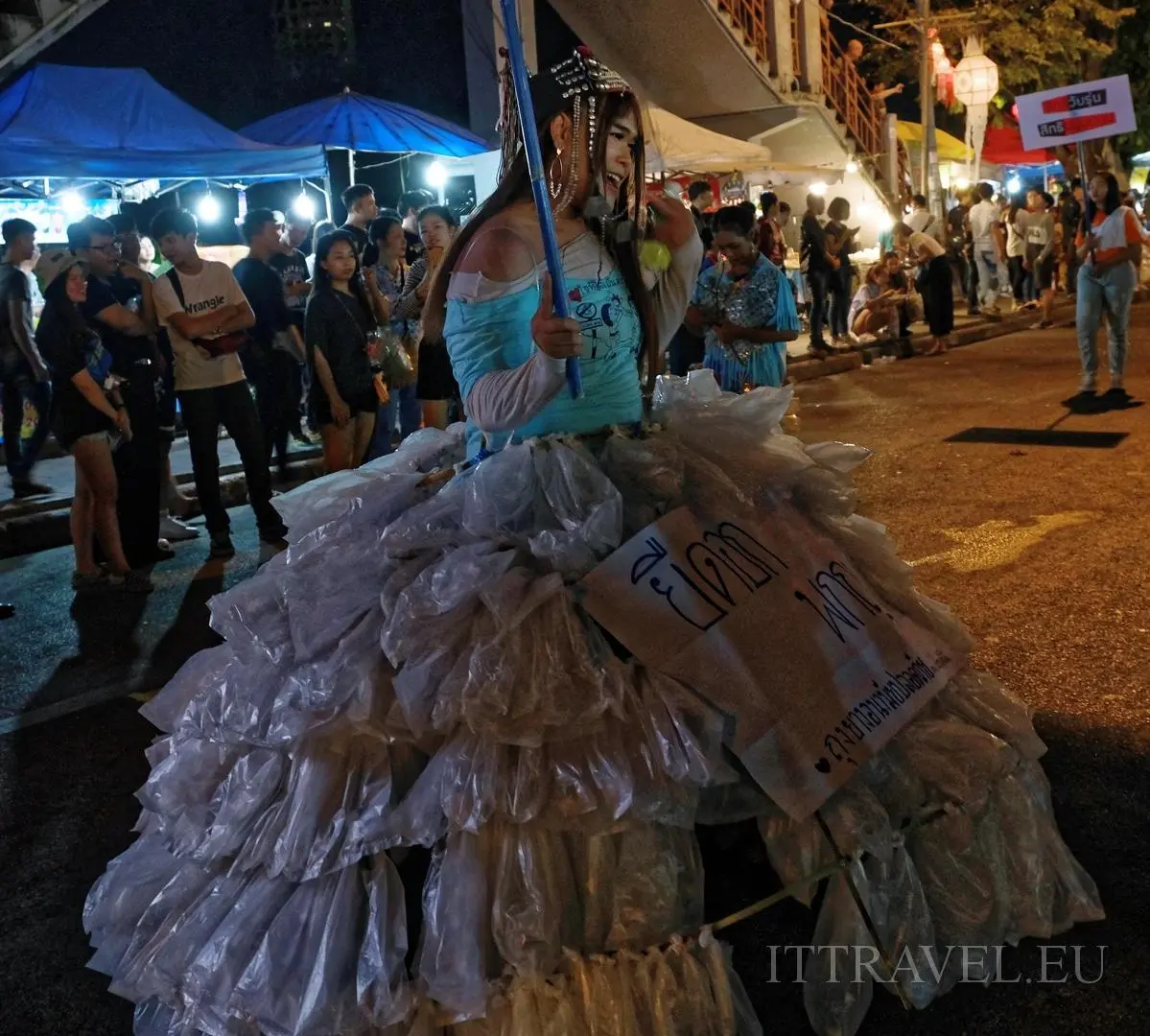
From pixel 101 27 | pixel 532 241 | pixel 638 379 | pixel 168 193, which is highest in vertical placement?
pixel 101 27

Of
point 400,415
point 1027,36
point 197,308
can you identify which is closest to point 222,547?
point 197,308

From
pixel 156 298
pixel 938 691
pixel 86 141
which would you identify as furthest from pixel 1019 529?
pixel 86 141

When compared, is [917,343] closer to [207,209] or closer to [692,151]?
[692,151]

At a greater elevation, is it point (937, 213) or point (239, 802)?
point (937, 213)

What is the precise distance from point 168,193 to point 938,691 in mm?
11064

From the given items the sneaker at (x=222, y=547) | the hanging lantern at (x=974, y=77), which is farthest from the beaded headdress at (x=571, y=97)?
the hanging lantern at (x=974, y=77)

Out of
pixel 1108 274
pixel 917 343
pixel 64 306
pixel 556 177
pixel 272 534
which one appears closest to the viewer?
pixel 556 177

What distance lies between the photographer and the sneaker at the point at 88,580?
22.9 feet

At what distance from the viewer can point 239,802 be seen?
2.63 meters

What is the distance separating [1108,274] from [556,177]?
9052 millimetres

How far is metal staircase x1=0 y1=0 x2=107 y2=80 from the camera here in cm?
1262

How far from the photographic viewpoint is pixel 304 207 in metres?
13.6

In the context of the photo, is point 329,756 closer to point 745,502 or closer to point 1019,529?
point 745,502

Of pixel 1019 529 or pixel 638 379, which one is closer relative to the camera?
pixel 638 379
